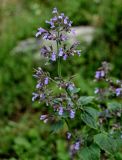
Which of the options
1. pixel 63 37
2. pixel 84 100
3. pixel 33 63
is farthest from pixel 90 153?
pixel 33 63

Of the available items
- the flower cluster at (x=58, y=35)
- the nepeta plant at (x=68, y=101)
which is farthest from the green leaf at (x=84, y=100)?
the flower cluster at (x=58, y=35)

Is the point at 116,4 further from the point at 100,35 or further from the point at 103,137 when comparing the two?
the point at 103,137

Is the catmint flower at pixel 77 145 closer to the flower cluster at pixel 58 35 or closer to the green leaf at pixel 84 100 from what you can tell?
the green leaf at pixel 84 100

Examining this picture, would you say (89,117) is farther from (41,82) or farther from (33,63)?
(33,63)

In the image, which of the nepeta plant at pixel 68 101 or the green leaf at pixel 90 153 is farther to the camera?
the green leaf at pixel 90 153

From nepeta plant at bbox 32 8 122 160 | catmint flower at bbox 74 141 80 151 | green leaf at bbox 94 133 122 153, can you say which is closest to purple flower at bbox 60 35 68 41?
nepeta plant at bbox 32 8 122 160

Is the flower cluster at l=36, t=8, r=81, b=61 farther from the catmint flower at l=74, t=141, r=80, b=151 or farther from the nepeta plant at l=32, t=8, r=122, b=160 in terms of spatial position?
the catmint flower at l=74, t=141, r=80, b=151
